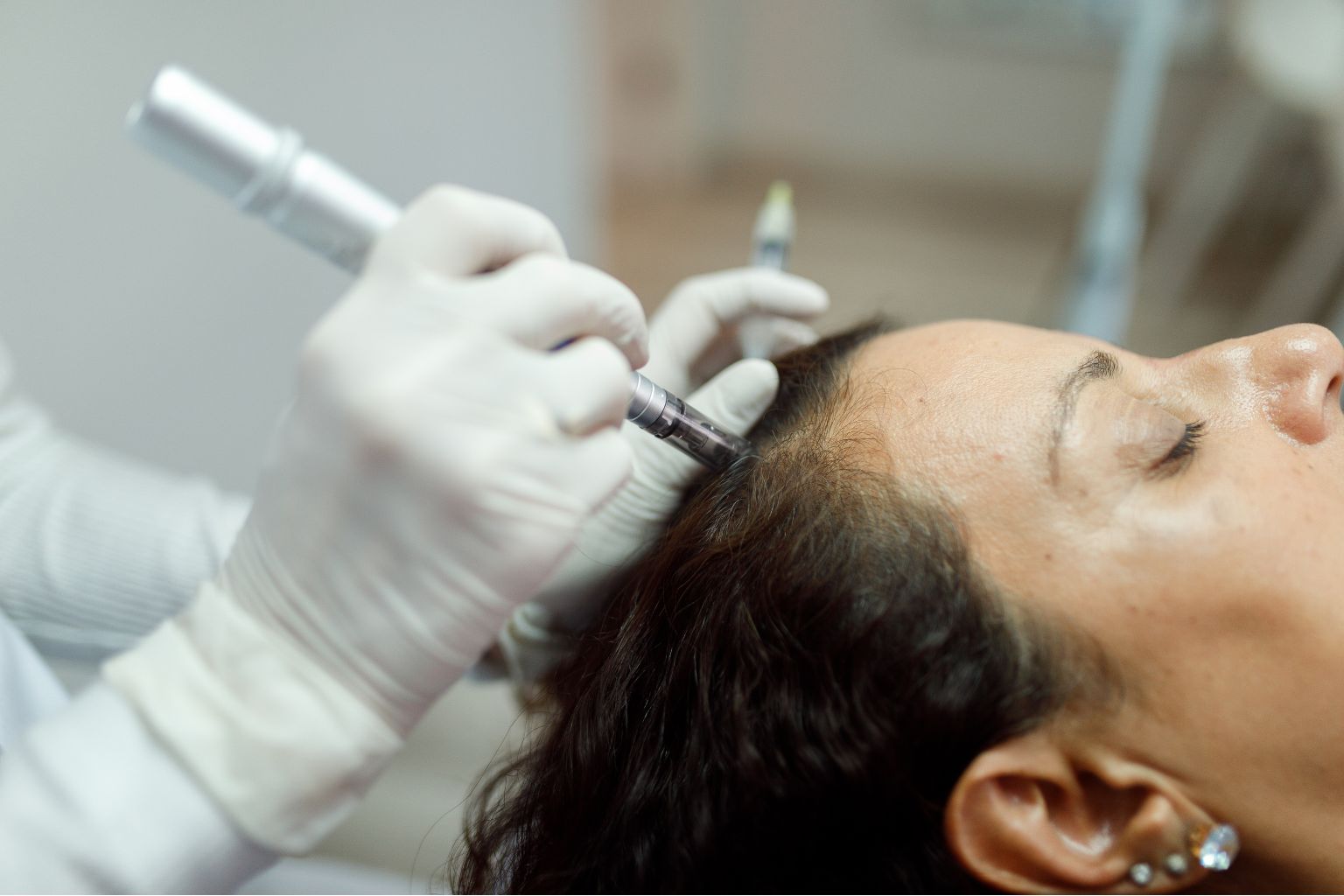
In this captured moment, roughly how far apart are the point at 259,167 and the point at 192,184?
91 cm

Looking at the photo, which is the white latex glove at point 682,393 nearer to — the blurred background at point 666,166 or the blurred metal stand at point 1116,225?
the blurred background at point 666,166

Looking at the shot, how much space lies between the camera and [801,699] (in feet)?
2.36

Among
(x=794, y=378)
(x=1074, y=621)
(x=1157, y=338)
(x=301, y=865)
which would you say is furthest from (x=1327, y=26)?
(x=301, y=865)

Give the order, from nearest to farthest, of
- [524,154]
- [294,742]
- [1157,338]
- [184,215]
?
[294,742] < [184,215] < [524,154] < [1157,338]

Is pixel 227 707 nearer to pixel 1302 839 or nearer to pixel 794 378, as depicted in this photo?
pixel 794 378

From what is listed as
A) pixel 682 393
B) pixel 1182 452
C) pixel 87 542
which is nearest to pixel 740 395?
pixel 682 393

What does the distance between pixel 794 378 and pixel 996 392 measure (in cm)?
21

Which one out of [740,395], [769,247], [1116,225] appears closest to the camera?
[740,395]

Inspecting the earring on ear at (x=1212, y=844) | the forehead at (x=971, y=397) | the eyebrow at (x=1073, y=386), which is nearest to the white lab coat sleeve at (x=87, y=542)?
the forehead at (x=971, y=397)

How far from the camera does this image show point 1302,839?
0.71 meters

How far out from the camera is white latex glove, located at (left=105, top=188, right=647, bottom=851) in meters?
0.59

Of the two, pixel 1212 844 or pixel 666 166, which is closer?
pixel 1212 844

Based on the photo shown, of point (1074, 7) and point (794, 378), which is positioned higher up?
point (1074, 7)

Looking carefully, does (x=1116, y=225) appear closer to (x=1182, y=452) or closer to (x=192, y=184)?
(x=1182, y=452)
